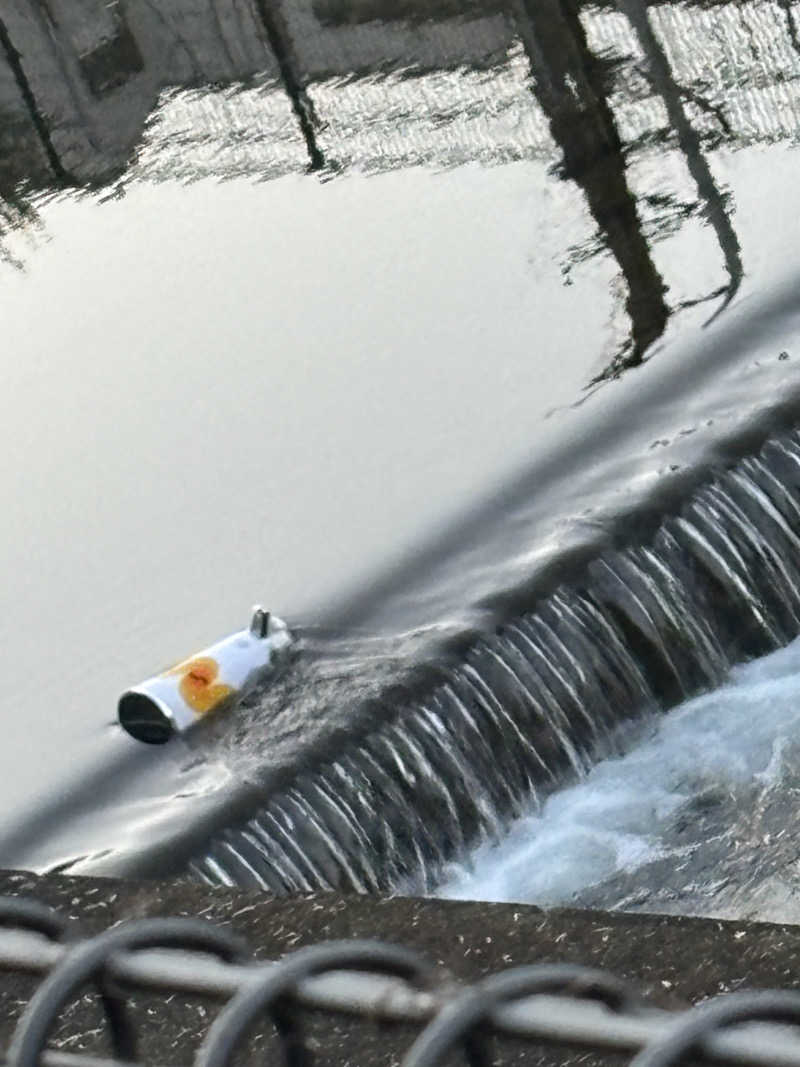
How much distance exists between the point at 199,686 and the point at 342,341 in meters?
2.44

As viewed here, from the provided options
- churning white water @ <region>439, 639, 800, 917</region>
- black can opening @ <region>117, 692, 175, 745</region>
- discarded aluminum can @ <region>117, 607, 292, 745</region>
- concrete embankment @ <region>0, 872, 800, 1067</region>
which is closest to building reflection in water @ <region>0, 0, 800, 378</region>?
churning white water @ <region>439, 639, 800, 917</region>

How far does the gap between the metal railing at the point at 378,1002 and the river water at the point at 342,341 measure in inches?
153

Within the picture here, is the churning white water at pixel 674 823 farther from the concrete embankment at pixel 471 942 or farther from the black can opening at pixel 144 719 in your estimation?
the concrete embankment at pixel 471 942

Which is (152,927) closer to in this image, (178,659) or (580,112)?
(178,659)

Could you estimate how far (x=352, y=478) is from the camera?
6.98 meters

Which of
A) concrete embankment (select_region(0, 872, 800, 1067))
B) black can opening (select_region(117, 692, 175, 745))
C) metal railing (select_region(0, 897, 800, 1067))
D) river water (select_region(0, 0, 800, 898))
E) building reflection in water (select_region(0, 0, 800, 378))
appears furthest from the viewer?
building reflection in water (select_region(0, 0, 800, 378))

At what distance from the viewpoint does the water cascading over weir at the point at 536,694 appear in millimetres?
5473

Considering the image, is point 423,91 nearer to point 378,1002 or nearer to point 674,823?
point 674,823

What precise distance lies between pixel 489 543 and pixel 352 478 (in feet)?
2.62

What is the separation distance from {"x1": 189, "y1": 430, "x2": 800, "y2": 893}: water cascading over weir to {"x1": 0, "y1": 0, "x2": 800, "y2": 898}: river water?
12 centimetres

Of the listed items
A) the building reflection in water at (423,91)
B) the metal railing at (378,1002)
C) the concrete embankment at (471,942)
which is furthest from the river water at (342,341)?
the metal railing at (378,1002)

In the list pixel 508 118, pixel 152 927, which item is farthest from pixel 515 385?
pixel 152 927

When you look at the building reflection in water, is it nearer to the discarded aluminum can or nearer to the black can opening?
the discarded aluminum can

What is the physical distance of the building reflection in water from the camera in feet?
27.4
